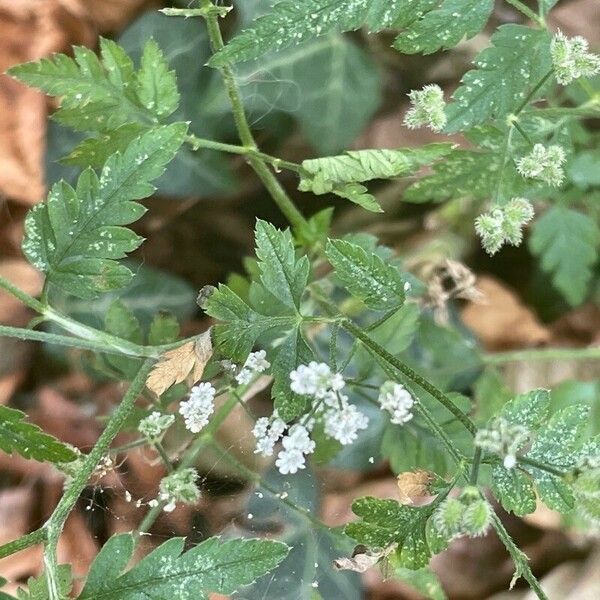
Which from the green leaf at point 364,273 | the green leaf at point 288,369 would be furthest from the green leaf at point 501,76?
the green leaf at point 288,369

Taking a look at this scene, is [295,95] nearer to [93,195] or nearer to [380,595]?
[93,195]

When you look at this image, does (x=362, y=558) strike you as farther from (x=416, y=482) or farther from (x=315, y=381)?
(x=315, y=381)

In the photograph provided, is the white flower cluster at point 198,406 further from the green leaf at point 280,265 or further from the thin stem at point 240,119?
the thin stem at point 240,119

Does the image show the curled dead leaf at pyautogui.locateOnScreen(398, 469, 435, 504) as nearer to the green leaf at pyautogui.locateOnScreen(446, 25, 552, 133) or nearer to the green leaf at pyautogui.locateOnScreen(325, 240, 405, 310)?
the green leaf at pyautogui.locateOnScreen(325, 240, 405, 310)

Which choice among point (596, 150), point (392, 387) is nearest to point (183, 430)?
point (392, 387)

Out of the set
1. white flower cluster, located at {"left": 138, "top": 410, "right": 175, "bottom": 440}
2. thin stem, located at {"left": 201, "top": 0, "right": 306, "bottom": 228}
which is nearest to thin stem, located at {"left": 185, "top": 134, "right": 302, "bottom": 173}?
thin stem, located at {"left": 201, "top": 0, "right": 306, "bottom": 228}

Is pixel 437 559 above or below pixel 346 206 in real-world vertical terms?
below

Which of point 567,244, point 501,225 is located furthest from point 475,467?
point 567,244
